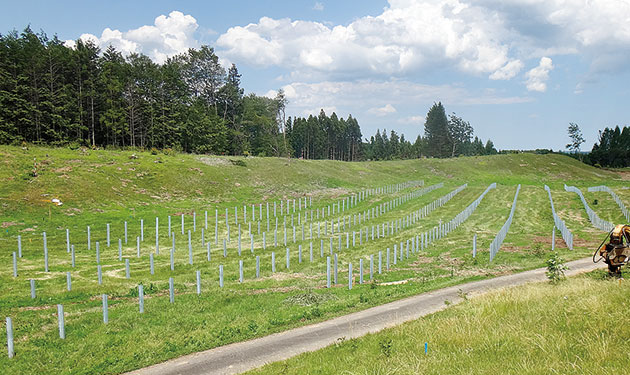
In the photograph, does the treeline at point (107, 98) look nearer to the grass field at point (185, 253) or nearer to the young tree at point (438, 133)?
the grass field at point (185, 253)

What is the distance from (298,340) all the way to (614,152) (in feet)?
557

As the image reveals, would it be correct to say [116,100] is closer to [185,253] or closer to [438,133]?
[185,253]

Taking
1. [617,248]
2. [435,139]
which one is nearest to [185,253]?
[617,248]

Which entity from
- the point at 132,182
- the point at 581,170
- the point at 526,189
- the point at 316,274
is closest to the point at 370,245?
the point at 316,274

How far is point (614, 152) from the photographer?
143 metres

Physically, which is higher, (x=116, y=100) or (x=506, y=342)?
(x=116, y=100)

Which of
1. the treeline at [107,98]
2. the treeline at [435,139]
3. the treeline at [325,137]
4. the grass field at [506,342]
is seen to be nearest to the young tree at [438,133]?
the treeline at [435,139]

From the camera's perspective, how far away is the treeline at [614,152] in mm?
142500

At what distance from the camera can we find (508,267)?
25625mm

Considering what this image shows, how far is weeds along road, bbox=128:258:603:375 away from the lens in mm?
11727

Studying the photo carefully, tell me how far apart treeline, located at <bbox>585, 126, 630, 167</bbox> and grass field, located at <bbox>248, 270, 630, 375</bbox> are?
517ft

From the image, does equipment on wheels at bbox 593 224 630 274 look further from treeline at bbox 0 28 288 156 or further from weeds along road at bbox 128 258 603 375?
treeline at bbox 0 28 288 156

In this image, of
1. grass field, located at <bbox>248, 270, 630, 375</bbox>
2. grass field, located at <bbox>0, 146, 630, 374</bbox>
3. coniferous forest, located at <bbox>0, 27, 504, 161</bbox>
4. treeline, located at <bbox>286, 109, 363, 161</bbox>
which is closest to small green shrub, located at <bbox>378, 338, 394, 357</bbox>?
grass field, located at <bbox>248, 270, 630, 375</bbox>

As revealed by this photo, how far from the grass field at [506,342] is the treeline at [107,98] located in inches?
2919
